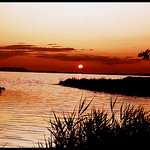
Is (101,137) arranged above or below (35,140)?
above

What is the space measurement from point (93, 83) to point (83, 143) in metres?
59.7

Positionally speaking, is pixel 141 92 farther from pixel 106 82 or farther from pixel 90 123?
pixel 90 123

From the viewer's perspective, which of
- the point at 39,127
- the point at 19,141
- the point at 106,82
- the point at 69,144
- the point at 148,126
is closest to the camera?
the point at 69,144

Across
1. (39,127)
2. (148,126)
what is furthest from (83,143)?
(39,127)

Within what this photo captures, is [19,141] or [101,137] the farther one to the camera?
[19,141]

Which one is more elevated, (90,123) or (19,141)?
(90,123)

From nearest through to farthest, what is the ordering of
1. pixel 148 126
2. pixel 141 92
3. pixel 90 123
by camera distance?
pixel 90 123 → pixel 148 126 → pixel 141 92

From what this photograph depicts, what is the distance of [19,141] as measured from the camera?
49.4ft

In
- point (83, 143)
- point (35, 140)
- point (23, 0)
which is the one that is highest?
point (23, 0)

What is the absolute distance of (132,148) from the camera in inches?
355

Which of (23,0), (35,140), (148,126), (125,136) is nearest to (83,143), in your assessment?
(125,136)

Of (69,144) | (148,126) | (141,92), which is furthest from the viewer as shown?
(141,92)

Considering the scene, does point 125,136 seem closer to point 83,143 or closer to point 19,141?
point 83,143

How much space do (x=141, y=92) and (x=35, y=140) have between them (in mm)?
A: 41991
